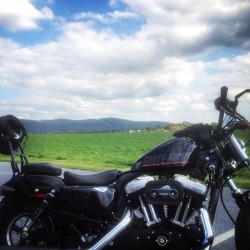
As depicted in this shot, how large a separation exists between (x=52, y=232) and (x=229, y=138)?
2123 millimetres

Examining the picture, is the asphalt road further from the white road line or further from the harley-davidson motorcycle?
the harley-davidson motorcycle

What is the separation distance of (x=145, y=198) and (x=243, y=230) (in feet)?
3.27

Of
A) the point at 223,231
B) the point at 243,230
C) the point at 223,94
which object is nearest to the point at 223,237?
the point at 223,231

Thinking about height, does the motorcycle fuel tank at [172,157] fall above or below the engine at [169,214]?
above

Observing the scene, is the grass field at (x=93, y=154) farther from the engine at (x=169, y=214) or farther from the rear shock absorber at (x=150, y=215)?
the rear shock absorber at (x=150, y=215)

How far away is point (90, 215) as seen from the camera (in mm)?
3984

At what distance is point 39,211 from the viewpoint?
3.98 m

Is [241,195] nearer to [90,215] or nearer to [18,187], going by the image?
[90,215]

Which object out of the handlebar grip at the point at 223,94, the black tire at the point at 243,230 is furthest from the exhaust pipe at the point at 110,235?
the handlebar grip at the point at 223,94

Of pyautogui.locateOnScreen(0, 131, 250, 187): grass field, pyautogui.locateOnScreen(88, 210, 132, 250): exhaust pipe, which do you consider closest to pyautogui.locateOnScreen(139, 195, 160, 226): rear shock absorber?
pyautogui.locateOnScreen(88, 210, 132, 250): exhaust pipe

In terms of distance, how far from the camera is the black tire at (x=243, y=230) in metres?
3.63

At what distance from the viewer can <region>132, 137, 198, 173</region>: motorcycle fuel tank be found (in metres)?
3.71

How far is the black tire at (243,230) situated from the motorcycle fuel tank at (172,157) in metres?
0.68

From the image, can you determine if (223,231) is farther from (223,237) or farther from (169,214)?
(169,214)
